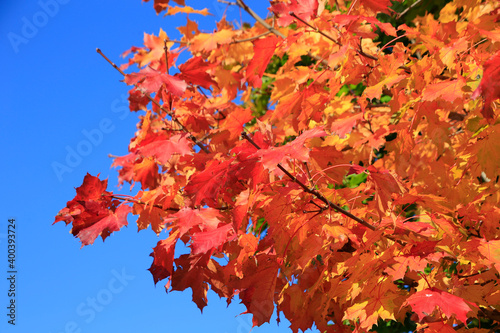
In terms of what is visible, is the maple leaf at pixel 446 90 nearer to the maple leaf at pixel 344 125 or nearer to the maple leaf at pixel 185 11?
the maple leaf at pixel 344 125

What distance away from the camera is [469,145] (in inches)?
124

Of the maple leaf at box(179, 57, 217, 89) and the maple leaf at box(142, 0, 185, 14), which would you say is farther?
the maple leaf at box(142, 0, 185, 14)

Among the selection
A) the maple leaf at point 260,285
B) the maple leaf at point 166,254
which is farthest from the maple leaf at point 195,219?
the maple leaf at point 260,285

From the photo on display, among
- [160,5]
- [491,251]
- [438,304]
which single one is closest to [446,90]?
[491,251]

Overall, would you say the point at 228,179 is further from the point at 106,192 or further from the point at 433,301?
the point at 433,301

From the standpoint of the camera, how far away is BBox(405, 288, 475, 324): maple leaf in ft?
7.08

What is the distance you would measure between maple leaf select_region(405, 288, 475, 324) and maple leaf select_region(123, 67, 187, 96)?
1.70 m

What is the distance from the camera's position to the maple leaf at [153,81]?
2.54 meters

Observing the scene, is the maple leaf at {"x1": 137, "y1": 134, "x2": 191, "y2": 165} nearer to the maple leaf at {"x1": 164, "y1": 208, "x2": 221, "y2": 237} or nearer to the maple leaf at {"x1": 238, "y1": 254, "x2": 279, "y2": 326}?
the maple leaf at {"x1": 164, "y1": 208, "x2": 221, "y2": 237}

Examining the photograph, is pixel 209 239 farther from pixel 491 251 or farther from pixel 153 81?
pixel 491 251

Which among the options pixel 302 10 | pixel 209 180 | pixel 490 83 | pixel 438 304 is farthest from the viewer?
pixel 302 10

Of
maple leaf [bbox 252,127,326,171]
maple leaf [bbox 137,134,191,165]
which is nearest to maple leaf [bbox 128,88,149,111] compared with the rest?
maple leaf [bbox 137,134,191,165]

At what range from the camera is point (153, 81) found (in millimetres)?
2588

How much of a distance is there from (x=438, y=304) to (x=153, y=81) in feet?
6.32
